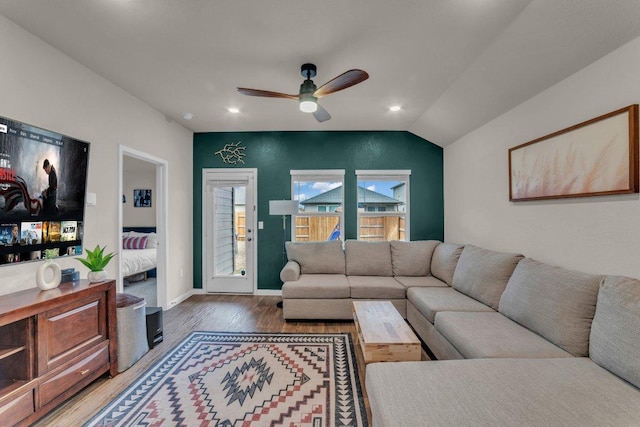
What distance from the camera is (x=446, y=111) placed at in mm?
3445

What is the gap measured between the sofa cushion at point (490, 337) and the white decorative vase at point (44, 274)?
3013 millimetres

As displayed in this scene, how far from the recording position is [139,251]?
535 cm

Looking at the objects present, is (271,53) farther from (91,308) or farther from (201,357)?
(201,357)

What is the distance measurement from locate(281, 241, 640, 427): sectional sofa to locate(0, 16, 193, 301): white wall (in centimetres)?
278

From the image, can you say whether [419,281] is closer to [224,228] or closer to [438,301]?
[438,301]

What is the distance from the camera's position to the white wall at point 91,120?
6.48 feet

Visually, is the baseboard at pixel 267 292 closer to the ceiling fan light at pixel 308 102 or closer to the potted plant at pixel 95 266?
the potted plant at pixel 95 266

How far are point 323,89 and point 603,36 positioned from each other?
6.17 ft

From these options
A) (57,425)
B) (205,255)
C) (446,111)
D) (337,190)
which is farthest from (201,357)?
(446,111)

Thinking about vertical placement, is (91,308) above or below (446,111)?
below

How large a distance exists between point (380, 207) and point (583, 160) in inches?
108

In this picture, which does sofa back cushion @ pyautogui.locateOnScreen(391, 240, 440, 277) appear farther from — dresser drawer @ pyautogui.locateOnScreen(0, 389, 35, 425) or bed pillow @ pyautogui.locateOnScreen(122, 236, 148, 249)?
bed pillow @ pyautogui.locateOnScreen(122, 236, 148, 249)

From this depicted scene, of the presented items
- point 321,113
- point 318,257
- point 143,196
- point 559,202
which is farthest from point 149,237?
point 559,202

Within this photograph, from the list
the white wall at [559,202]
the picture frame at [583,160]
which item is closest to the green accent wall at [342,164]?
the white wall at [559,202]
